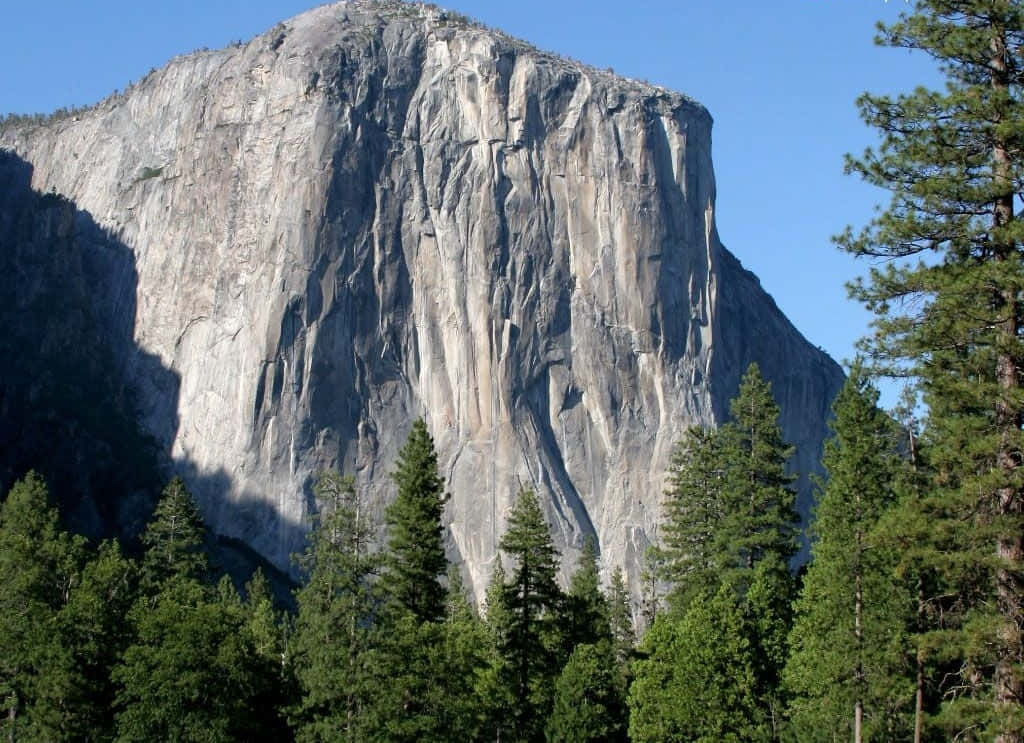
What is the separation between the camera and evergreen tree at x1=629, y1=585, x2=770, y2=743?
47.3 meters

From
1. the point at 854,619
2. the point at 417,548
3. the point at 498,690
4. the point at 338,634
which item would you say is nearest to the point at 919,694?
the point at 854,619

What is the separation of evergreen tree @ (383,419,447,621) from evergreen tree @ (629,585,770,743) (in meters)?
7.40

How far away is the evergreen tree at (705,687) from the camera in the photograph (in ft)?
155

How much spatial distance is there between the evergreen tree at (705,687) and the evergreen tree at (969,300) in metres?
22.2

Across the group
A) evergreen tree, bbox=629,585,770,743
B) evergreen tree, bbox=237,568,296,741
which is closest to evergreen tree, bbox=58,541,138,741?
evergreen tree, bbox=237,568,296,741

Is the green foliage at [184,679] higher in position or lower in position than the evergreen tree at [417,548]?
lower

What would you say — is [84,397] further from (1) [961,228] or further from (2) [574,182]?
(1) [961,228]

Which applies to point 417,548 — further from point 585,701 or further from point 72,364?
point 72,364

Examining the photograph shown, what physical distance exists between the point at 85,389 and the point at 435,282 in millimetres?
35113

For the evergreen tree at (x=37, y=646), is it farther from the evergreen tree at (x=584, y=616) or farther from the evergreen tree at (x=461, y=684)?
the evergreen tree at (x=584, y=616)

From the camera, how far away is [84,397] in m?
145

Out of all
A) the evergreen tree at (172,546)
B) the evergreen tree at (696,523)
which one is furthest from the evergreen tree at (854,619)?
the evergreen tree at (172,546)

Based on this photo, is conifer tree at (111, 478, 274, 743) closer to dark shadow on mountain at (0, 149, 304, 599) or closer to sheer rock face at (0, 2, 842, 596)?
dark shadow on mountain at (0, 149, 304, 599)

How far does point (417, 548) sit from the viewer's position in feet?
160
